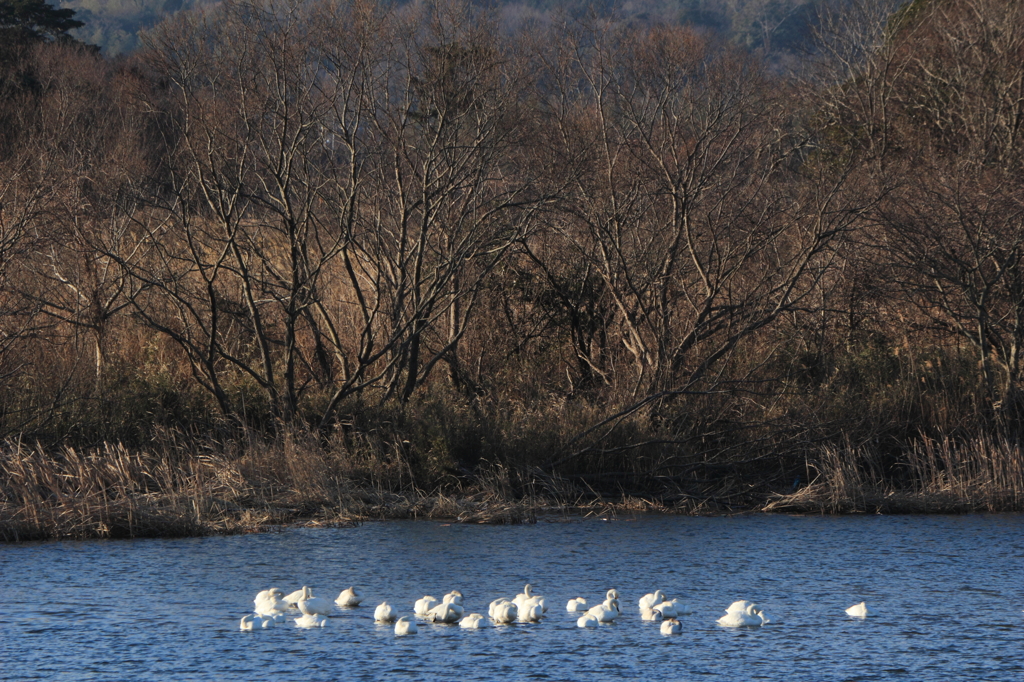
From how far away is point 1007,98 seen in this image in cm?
2205

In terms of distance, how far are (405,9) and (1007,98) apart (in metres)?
11.3

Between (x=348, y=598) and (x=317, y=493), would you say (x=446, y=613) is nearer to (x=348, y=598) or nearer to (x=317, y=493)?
(x=348, y=598)

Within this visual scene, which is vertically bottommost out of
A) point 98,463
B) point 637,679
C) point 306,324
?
point 637,679

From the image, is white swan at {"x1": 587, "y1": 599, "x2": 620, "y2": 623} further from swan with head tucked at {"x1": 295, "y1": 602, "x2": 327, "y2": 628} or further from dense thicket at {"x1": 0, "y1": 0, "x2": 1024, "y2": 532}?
dense thicket at {"x1": 0, "y1": 0, "x2": 1024, "y2": 532}

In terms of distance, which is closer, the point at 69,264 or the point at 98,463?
the point at 98,463

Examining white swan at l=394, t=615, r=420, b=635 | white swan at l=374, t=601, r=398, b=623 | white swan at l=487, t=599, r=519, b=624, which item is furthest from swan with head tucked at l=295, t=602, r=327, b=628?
white swan at l=487, t=599, r=519, b=624

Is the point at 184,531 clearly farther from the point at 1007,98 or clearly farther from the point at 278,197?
Answer: the point at 1007,98

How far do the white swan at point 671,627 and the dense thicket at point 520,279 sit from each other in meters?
5.91

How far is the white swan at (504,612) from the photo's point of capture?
30.5 feet

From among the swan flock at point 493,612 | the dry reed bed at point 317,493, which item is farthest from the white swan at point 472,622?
the dry reed bed at point 317,493

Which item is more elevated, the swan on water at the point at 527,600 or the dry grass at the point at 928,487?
the dry grass at the point at 928,487

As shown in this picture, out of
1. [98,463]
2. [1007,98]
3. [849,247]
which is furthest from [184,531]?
[1007,98]

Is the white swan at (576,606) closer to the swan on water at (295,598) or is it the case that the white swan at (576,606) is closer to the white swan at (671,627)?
the white swan at (671,627)

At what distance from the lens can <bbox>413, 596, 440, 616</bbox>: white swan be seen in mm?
9516
